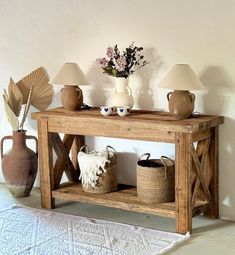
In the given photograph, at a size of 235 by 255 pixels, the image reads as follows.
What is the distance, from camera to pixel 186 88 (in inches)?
155

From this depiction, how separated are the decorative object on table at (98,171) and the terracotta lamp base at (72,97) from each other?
1.30ft

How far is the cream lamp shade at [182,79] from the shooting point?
13.0ft

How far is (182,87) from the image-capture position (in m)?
3.94

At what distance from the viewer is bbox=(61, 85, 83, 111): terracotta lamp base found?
4527 mm

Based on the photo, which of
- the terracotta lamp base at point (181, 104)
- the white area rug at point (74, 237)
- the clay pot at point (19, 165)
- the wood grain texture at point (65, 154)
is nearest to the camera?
the white area rug at point (74, 237)

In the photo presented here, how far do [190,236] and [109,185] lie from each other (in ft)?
2.75

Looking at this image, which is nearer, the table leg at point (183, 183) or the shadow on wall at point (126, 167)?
the table leg at point (183, 183)

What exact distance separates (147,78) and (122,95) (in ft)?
0.91

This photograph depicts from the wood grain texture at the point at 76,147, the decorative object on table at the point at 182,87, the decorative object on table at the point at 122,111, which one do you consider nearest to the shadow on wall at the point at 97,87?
the wood grain texture at the point at 76,147

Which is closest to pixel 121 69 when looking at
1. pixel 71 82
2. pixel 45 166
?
pixel 71 82

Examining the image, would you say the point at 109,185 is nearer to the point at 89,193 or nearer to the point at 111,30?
the point at 89,193

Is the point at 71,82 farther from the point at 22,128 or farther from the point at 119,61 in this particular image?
the point at 22,128

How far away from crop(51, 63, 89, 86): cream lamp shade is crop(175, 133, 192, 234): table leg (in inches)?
40.7

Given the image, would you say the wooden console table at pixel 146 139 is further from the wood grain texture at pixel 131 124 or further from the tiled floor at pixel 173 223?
the tiled floor at pixel 173 223
